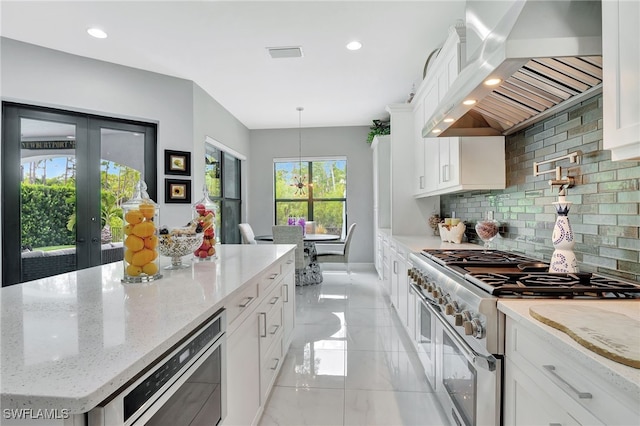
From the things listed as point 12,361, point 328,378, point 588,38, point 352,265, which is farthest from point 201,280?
point 352,265

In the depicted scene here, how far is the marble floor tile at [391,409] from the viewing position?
188 cm

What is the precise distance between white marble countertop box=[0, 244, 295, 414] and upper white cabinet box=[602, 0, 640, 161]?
4.45ft

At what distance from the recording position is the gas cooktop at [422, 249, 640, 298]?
1170 millimetres

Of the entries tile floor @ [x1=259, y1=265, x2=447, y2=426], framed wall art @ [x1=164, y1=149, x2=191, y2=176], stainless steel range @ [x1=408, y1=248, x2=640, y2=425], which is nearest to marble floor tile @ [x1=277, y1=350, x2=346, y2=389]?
tile floor @ [x1=259, y1=265, x2=447, y2=426]

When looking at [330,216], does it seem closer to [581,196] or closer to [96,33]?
[96,33]

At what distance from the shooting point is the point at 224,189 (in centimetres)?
605

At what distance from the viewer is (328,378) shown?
236 centimetres

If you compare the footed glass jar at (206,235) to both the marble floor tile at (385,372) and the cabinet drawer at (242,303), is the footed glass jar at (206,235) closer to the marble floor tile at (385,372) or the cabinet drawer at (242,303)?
the cabinet drawer at (242,303)

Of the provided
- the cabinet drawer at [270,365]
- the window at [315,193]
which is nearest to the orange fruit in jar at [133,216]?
the cabinet drawer at [270,365]

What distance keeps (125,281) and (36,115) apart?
3210 mm

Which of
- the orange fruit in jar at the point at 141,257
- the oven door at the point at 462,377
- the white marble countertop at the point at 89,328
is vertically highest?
the orange fruit in jar at the point at 141,257

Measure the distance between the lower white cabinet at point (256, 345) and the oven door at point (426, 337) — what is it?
3.14 feet

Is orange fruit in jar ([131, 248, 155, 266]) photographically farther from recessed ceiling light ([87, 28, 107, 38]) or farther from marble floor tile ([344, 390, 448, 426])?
recessed ceiling light ([87, 28, 107, 38])

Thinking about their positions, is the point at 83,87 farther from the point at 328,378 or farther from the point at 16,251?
the point at 328,378
